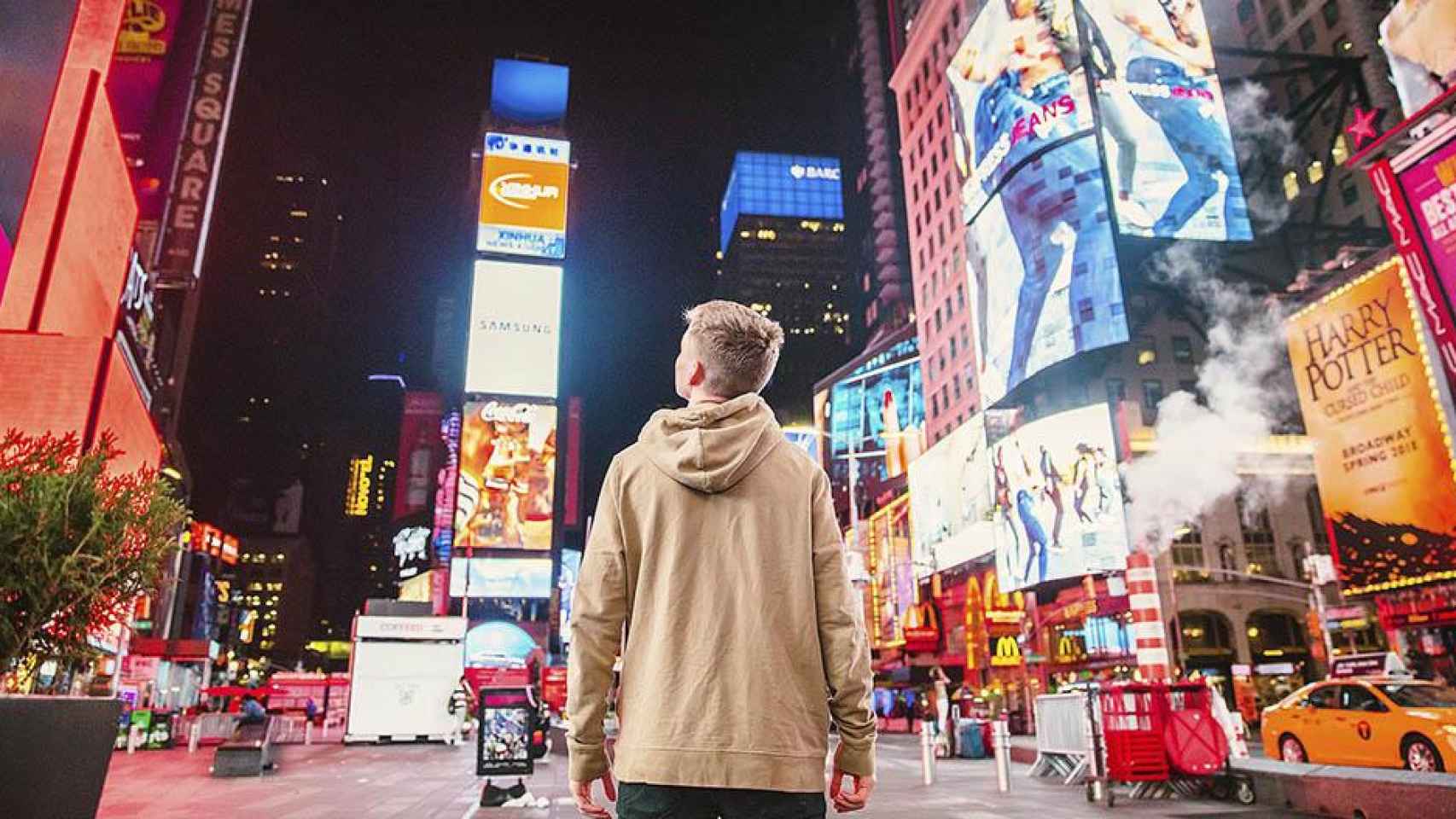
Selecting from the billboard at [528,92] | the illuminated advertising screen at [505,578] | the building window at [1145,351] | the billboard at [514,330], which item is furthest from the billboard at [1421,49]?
the billboard at [528,92]

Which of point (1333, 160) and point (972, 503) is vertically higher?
point (1333, 160)

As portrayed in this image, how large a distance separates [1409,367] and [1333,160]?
2695 centimetres

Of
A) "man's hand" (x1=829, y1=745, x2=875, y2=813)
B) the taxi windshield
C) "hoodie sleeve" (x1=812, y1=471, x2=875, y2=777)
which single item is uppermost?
"hoodie sleeve" (x1=812, y1=471, x2=875, y2=777)

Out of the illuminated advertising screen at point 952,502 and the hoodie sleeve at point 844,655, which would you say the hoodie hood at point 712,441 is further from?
the illuminated advertising screen at point 952,502

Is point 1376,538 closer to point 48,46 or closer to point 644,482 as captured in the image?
point 644,482

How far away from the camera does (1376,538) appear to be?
25.1m

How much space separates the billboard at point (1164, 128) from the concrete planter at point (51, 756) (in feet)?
137

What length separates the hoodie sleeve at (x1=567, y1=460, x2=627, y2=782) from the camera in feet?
6.54

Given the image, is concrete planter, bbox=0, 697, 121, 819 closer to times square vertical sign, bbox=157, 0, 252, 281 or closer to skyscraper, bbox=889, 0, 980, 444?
times square vertical sign, bbox=157, 0, 252, 281

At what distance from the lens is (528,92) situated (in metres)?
72.6

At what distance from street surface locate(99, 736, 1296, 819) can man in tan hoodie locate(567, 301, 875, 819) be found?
27.5 ft

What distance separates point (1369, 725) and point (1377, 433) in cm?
1609

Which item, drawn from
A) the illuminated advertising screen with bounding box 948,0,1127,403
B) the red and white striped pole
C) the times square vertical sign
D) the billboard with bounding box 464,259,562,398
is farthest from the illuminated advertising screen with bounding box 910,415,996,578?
the times square vertical sign

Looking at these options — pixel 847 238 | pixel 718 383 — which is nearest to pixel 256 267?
pixel 847 238
